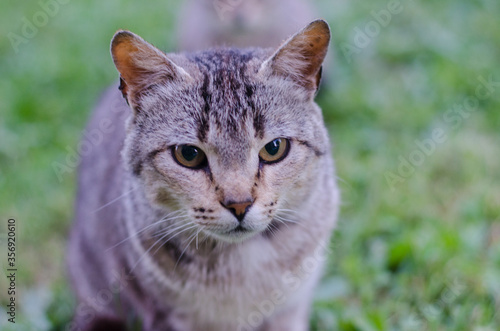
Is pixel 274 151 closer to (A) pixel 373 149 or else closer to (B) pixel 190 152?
(B) pixel 190 152

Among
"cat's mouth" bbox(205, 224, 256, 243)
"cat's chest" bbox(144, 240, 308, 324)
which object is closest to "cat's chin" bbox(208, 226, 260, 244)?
"cat's mouth" bbox(205, 224, 256, 243)

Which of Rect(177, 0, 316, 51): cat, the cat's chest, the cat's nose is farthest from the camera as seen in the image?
Rect(177, 0, 316, 51): cat

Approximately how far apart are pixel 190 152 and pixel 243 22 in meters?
3.10

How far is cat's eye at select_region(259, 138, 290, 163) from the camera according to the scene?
201cm

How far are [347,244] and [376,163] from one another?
0.74 meters

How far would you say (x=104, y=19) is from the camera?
5535 mm

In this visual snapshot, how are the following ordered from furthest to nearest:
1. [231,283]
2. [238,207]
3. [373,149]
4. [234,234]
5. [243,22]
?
[243,22]
[373,149]
[231,283]
[234,234]
[238,207]

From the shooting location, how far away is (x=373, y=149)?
12.7 ft

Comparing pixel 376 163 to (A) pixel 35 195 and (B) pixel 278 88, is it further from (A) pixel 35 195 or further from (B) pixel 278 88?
(A) pixel 35 195

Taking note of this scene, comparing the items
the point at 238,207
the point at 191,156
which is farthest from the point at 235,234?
the point at 191,156

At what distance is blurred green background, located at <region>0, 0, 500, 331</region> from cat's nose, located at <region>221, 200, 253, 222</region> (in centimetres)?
106

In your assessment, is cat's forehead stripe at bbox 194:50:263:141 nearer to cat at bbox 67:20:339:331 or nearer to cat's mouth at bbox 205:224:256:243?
cat at bbox 67:20:339:331

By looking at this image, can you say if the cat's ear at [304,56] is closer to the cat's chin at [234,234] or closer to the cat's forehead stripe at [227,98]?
the cat's forehead stripe at [227,98]

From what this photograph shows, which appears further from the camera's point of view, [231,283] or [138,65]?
[231,283]
